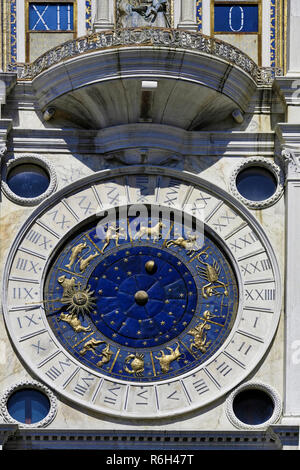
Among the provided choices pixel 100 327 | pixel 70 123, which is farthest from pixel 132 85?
pixel 100 327

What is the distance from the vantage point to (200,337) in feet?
85.7

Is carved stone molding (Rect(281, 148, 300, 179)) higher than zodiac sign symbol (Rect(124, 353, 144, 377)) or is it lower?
higher

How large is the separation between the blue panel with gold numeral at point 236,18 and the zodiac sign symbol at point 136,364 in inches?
167

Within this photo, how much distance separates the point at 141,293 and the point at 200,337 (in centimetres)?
88

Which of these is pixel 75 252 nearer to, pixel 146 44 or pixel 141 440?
pixel 141 440

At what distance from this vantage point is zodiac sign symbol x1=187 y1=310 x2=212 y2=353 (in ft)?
85.5

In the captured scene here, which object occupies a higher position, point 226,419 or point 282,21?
point 282,21

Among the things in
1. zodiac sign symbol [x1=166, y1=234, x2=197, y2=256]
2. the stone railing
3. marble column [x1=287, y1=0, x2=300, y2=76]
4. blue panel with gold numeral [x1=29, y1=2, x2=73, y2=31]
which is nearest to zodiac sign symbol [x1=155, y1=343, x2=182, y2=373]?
zodiac sign symbol [x1=166, y1=234, x2=197, y2=256]

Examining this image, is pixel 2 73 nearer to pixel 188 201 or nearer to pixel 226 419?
pixel 188 201

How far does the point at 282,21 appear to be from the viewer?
89.6ft

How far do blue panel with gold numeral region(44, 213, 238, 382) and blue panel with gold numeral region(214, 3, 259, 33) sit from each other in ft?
8.73

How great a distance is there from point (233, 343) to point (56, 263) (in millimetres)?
2317

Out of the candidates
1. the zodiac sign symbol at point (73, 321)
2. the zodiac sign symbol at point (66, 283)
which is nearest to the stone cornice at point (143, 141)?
the zodiac sign symbol at point (66, 283)

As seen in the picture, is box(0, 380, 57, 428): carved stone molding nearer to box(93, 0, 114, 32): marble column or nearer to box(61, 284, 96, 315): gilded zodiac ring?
box(61, 284, 96, 315): gilded zodiac ring
